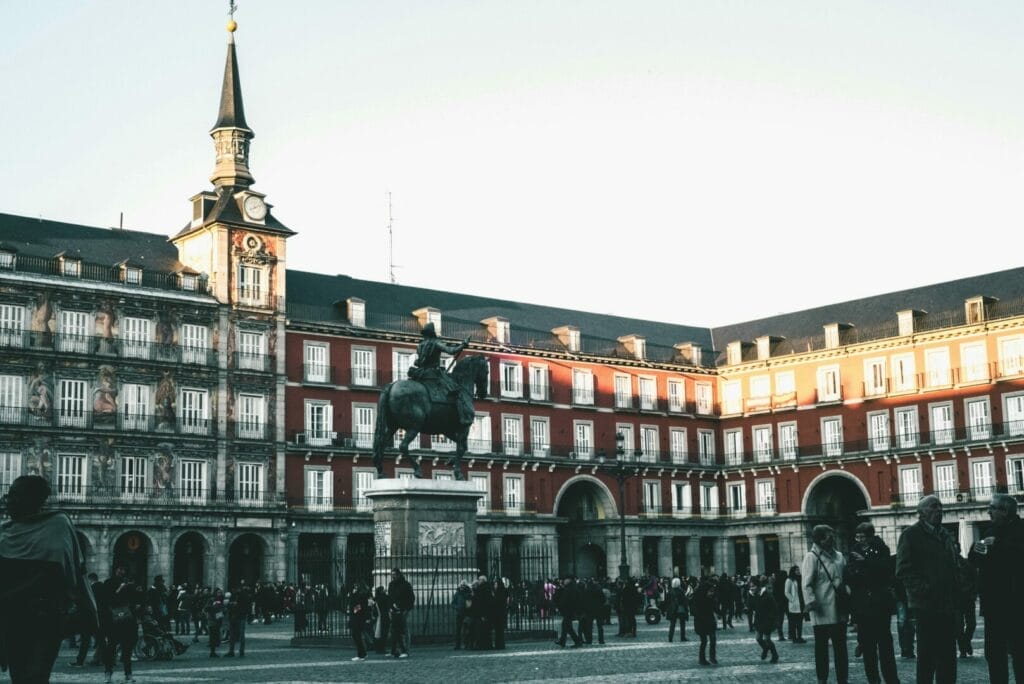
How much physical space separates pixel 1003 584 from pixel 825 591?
124 inches

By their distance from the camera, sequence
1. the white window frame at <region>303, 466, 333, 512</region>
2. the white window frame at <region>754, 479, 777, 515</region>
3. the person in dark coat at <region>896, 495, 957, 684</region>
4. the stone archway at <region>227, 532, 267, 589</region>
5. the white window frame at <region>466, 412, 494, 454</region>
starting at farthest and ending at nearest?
the white window frame at <region>754, 479, 777, 515</region>, the white window frame at <region>466, 412, 494, 454</region>, the white window frame at <region>303, 466, 333, 512</region>, the stone archway at <region>227, 532, 267, 589</region>, the person in dark coat at <region>896, 495, 957, 684</region>

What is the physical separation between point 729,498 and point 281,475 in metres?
28.2

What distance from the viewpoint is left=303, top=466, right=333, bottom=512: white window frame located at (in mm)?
60781

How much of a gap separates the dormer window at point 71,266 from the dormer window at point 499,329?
21.9 metres

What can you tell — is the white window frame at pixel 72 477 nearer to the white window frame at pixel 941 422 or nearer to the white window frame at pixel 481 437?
the white window frame at pixel 481 437

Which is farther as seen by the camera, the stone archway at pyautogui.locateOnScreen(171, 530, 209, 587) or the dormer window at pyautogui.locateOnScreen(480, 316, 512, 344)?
the dormer window at pyautogui.locateOnScreen(480, 316, 512, 344)

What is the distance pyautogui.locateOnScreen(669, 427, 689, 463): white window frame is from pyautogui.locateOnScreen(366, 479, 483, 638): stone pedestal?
4849 centimetres

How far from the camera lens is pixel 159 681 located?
1975 centimetres

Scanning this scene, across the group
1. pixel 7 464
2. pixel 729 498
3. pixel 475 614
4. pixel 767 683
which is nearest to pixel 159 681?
pixel 475 614

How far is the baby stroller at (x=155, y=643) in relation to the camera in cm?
2598

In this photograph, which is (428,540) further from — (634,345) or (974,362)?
(634,345)

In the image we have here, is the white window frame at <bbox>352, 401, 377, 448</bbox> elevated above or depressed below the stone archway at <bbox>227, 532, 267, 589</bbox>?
above

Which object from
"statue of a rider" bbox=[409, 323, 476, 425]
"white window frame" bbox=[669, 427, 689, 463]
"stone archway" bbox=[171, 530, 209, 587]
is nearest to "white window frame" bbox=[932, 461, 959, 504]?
"white window frame" bbox=[669, 427, 689, 463]

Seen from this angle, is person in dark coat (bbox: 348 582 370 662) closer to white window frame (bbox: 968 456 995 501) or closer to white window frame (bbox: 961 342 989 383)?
white window frame (bbox: 968 456 995 501)
